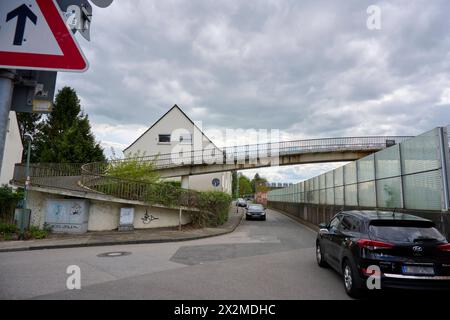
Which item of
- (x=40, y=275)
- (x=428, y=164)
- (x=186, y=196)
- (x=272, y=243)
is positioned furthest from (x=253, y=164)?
(x=40, y=275)

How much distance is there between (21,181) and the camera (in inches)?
606

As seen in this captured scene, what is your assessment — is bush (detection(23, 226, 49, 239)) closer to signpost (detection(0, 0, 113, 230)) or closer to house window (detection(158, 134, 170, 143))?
signpost (detection(0, 0, 113, 230))

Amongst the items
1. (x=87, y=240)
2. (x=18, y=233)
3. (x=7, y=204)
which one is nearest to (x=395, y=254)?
(x=87, y=240)

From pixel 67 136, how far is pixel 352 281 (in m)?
36.4

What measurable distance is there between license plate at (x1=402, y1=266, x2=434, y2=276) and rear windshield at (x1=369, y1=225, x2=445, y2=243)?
46 cm

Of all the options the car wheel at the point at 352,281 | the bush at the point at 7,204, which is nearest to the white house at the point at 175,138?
the bush at the point at 7,204

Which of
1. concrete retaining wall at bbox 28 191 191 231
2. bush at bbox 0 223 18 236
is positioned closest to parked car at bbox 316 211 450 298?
concrete retaining wall at bbox 28 191 191 231

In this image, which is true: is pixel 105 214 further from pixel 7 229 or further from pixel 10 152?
pixel 10 152

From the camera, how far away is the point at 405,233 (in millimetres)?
5473

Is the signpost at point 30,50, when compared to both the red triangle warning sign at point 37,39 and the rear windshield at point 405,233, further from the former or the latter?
the rear windshield at point 405,233

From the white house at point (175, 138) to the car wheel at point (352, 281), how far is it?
98.2 feet

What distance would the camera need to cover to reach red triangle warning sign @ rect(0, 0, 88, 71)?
1891mm

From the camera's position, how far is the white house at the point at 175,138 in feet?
117

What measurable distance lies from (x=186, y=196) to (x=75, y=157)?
2309 cm
